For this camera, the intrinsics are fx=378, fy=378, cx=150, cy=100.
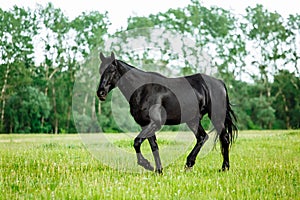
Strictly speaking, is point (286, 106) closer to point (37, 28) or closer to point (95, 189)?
point (37, 28)

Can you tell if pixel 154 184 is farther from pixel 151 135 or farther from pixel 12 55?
pixel 12 55

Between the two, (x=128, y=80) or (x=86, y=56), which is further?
(x=86, y=56)

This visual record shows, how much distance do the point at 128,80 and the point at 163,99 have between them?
852mm

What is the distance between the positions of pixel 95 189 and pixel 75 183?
66cm

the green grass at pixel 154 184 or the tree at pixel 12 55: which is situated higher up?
the tree at pixel 12 55

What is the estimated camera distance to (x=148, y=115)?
7641 millimetres

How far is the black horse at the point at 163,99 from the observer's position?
758cm

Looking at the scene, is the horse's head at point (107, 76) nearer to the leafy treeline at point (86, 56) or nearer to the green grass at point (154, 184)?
the green grass at point (154, 184)

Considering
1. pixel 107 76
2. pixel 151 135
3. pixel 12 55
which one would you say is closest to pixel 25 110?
pixel 12 55

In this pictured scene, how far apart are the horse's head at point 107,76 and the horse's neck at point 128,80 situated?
12 cm

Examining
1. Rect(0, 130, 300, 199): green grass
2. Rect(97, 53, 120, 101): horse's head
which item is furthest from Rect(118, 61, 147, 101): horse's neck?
Rect(0, 130, 300, 199): green grass

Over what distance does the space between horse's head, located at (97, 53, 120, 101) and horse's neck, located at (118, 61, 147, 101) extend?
12cm

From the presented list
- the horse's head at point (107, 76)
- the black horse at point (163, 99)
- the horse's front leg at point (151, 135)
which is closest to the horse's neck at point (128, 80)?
the black horse at point (163, 99)

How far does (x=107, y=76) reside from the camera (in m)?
7.46
